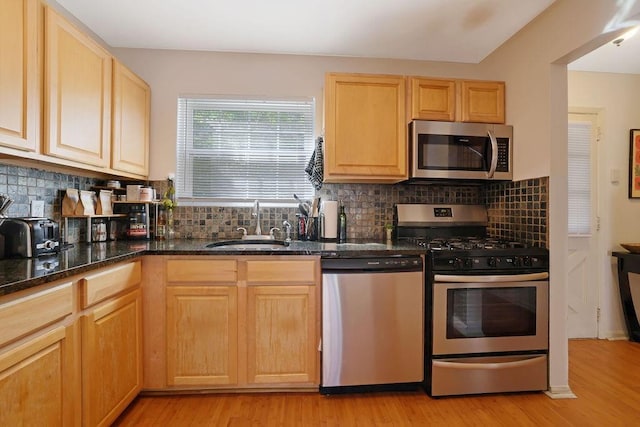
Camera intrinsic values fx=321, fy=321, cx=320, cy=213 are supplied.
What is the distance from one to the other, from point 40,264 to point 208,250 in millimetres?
780

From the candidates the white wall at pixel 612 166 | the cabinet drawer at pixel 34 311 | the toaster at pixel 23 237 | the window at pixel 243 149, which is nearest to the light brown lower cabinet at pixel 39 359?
the cabinet drawer at pixel 34 311

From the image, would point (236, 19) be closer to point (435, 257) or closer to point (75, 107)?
point (75, 107)

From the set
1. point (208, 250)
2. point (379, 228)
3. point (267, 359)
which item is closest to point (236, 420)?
point (267, 359)

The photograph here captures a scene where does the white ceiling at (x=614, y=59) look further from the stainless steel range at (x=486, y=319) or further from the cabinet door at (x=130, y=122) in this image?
the cabinet door at (x=130, y=122)

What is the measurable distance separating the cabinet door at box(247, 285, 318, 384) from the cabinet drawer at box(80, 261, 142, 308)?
0.66 m

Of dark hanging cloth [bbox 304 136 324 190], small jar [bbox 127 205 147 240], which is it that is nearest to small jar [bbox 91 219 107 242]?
small jar [bbox 127 205 147 240]

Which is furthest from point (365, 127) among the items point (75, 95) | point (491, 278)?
point (75, 95)

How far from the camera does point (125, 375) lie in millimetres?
1752

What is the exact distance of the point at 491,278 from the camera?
2.02 meters

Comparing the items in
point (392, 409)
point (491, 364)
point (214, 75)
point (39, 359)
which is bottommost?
point (392, 409)

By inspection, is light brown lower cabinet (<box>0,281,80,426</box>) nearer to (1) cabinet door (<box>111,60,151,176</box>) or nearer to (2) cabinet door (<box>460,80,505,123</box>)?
(1) cabinet door (<box>111,60,151,176</box>)

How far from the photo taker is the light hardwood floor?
1780 millimetres

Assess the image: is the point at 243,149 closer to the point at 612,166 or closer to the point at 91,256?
the point at 91,256

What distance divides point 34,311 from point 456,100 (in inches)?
105
